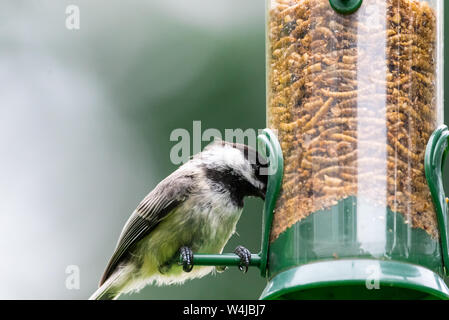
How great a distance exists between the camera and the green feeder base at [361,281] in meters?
4.63

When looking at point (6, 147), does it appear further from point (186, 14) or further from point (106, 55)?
point (186, 14)

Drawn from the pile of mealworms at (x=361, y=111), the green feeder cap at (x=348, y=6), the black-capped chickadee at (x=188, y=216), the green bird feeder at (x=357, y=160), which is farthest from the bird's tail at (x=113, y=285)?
the green feeder cap at (x=348, y=6)

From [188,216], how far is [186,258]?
0.43 m

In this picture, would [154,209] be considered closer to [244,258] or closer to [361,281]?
[244,258]

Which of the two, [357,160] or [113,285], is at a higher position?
[357,160]

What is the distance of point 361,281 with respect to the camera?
4.62 m

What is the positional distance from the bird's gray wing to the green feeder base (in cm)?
121

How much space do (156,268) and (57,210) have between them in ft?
10.2

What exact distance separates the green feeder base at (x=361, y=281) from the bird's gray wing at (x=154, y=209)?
3.97ft

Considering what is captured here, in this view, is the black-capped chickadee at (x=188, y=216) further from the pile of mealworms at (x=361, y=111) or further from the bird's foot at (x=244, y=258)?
the pile of mealworms at (x=361, y=111)

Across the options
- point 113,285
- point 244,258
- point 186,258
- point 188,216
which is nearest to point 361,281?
point 244,258

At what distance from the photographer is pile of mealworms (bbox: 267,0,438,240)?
4.88m

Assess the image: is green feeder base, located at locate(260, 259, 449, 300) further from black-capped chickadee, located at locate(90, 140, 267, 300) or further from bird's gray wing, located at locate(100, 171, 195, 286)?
bird's gray wing, located at locate(100, 171, 195, 286)

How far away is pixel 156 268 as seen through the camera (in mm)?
6078
